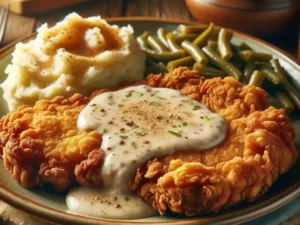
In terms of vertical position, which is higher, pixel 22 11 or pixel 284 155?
pixel 284 155

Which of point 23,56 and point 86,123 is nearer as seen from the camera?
point 86,123

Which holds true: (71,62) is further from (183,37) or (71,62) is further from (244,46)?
(244,46)

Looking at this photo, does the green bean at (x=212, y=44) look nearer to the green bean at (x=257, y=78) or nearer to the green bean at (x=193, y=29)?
the green bean at (x=193, y=29)

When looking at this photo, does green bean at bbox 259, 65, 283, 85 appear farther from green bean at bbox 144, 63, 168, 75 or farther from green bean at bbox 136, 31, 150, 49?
green bean at bbox 136, 31, 150, 49

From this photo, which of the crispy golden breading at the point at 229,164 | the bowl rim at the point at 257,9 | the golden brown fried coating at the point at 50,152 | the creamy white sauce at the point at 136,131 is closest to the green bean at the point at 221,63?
the crispy golden breading at the point at 229,164

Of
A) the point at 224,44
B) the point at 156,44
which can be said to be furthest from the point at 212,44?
the point at 156,44

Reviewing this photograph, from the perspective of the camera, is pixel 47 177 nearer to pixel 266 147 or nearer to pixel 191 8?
pixel 266 147

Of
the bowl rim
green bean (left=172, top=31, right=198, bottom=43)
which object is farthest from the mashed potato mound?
the bowl rim

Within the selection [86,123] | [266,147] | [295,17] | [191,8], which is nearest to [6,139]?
[86,123]

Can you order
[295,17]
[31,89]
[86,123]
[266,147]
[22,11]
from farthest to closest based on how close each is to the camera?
[22,11]
[295,17]
[31,89]
[86,123]
[266,147]
